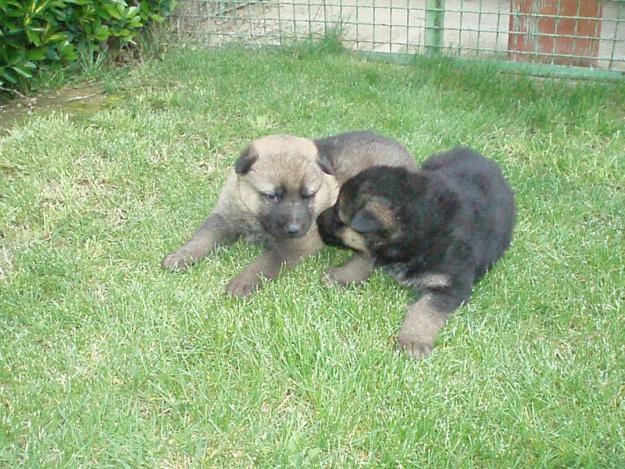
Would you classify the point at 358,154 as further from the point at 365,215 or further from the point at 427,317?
the point at 427,317

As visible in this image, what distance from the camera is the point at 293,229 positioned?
3.65 meters

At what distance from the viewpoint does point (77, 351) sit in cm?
303

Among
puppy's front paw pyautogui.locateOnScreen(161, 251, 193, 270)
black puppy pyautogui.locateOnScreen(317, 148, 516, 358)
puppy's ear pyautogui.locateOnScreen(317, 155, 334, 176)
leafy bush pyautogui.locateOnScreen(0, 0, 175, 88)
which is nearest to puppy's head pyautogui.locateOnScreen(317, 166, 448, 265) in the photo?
black puppy pyautogui.locateOnScreen(317, 148, 516, 358)

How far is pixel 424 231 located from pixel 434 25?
12.6 feet

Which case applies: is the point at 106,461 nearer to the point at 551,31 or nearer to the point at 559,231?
the point at 559,231

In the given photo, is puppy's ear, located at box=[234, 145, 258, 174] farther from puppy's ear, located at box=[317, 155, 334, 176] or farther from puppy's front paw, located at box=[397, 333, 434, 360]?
puppy's front paw, located at box=[397, 333, 434, 360]

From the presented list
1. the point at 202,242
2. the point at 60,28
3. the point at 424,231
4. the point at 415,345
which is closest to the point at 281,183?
the point at 202,242

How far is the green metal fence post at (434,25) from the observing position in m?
6.59

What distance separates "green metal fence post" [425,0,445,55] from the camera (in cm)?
659

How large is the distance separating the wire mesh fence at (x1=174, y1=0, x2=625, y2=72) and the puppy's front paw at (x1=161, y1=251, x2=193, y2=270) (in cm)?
364

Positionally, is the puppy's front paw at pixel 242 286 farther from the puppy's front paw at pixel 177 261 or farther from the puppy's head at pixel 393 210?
the puppy's head at pixel 393 210

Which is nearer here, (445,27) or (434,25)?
(434,25)

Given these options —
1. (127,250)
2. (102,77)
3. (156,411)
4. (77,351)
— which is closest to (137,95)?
(102,77)

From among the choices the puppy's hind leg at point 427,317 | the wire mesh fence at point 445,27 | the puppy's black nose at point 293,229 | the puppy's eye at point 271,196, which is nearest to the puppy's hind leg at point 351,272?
the puppy's black nose at point 293,229
